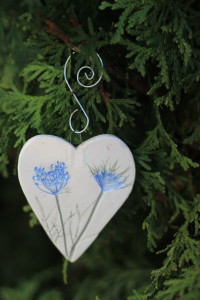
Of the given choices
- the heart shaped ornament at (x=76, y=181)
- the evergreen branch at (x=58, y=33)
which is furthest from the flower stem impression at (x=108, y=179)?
the evergreen branch at (x=58, y=33)

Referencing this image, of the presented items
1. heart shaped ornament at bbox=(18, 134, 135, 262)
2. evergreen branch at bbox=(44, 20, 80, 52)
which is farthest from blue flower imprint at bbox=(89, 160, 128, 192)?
evergreen branch at bbox=(44, 20, 80, 52)

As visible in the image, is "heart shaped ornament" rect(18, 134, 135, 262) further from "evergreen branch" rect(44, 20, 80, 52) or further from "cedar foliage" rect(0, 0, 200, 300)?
"evergreen branch" rect(44, 20, 80, 52)

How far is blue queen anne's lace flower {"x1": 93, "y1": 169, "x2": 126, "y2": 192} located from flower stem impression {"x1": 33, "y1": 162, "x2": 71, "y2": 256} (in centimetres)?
8

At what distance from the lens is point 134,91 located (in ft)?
4.04

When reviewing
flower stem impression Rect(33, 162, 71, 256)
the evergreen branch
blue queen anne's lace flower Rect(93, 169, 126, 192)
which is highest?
the evergreen branch

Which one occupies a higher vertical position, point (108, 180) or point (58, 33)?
point (58, 33)

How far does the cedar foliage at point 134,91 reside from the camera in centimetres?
110

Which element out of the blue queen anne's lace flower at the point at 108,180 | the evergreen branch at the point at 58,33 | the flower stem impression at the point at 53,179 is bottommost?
the blue queen anne's lace flower at the point at 108,180

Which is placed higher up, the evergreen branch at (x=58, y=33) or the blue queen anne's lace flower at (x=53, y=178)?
the evergreen branch at (x=58, y=33)

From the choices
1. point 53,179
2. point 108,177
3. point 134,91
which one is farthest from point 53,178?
point 134,91

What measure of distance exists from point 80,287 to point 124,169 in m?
0.85

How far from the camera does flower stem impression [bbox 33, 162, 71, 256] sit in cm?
114

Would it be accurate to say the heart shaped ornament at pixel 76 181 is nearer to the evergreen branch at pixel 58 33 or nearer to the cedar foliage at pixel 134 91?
the cedar foliage at pixel 134 91

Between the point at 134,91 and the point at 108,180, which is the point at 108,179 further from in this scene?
the point at 134,91
